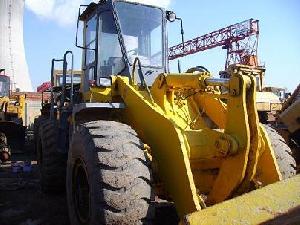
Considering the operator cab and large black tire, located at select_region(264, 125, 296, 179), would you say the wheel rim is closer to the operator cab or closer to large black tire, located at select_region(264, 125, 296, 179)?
the operator cab

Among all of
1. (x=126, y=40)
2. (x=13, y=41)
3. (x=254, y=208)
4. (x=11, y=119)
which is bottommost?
(x=254, y=208)

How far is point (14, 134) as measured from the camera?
1296 centimetres

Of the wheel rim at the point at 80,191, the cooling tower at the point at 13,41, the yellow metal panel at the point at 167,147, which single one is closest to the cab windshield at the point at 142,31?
the yellow metal panel at the point at 167,147

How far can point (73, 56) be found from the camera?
632 centimetres

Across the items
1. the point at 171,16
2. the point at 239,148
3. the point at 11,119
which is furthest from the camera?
the point at 11,119

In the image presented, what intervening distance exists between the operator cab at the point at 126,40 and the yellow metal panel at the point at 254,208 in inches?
116

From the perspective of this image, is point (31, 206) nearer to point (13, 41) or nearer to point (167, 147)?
point (167, 147)

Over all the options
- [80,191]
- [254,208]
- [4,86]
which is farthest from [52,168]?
[4,86]

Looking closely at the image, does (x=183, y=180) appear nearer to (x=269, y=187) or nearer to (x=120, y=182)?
(x=120, y=182)

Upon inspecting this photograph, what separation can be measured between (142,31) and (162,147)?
7.88 feet

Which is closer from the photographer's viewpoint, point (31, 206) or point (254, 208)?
point (254, 208)

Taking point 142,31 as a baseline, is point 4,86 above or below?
above

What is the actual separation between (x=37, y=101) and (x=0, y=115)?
1142 cm

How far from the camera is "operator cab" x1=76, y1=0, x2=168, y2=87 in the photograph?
5.37 metres
